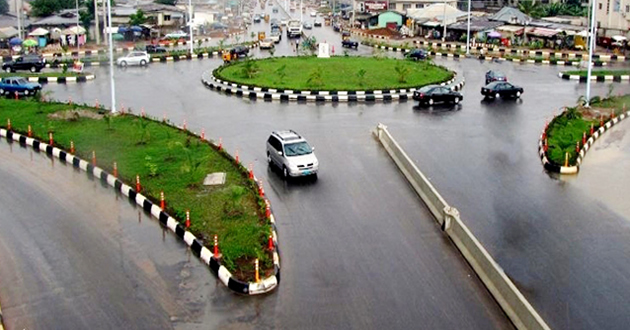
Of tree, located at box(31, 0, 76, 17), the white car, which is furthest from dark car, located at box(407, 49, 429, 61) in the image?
tree, located at box(31, 0, 76, 17)

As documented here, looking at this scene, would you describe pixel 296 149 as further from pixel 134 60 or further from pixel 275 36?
pixel 275 36

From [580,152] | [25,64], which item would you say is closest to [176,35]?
[25,64]

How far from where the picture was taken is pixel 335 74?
46594 mm

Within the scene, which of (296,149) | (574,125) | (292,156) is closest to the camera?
(292,156)

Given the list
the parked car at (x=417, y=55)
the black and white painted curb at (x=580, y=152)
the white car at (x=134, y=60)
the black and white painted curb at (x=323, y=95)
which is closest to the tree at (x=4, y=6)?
the white car at (x=134, y=60)

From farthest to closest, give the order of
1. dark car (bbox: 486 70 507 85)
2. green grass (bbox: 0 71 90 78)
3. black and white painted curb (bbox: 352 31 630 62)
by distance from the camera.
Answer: black and white painted curb (bbox: 352 31 630 62) < green grass (bbox: 0 71 90 78) < dark car (bbox: 486 70 507 85)

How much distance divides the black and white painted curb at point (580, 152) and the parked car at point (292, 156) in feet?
26.7

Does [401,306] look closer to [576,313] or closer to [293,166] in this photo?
[576,313]

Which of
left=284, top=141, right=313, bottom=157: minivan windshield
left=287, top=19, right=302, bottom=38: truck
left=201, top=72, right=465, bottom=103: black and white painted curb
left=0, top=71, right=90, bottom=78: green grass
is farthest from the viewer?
left=287, top=19, right=302, bottom=38: truck

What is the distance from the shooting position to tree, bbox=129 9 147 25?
81250 millimetres

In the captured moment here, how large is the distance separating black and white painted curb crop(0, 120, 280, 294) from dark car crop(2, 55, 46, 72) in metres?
22.7

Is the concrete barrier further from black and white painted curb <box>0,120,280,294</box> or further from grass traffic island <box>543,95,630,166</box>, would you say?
grass traffic island <box>543,95,630,166</box>

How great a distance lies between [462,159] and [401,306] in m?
12.5

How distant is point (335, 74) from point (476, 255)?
3020 cm
